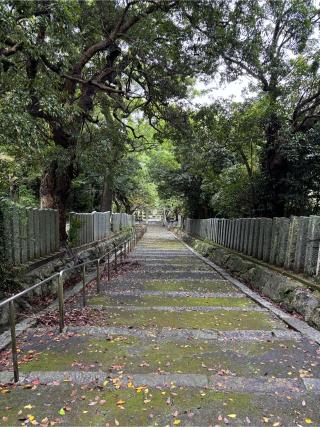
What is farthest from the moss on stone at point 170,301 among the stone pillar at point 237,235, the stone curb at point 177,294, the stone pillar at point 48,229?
the stone pillar at point 237,235

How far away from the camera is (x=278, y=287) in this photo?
676 cm

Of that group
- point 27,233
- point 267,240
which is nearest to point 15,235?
point 27,233

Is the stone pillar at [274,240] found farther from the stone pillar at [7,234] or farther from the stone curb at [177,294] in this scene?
the stone pillar at [7,234]

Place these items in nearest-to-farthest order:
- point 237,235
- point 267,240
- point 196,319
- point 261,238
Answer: point 196,319 → point 267,240 → point 261,238 → point 237,235

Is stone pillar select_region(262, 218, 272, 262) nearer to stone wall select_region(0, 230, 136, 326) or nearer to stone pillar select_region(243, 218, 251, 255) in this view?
stone pillar select_region(243, 218, 251, 255)

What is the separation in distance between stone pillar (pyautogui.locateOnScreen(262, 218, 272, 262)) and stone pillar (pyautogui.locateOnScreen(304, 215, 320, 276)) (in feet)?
7.36

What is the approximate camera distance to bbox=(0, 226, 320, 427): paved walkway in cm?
273

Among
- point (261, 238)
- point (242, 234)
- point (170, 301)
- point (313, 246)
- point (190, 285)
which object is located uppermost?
point (313, 246)

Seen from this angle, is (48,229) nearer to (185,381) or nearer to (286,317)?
(286,317)

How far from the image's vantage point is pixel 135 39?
25.4 feet

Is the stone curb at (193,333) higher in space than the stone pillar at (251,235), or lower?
lower

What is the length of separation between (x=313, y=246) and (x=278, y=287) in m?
1.26

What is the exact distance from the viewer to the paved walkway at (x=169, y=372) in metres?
2.73

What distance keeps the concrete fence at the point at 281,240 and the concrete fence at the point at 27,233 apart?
212 inches
